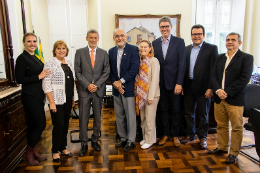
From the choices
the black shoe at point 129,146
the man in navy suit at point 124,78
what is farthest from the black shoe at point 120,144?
the black shoe at point 129,146

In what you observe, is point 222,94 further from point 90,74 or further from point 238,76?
point 90,74

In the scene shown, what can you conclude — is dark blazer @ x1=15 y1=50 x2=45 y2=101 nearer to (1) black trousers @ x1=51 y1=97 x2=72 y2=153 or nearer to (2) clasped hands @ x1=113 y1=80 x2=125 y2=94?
(1) black trousers @ x1=51 y1=97 x2=72 y2=153

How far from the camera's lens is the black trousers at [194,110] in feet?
9.38

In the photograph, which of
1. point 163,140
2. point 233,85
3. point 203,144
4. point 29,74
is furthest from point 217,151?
point 29,74

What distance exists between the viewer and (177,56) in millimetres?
2826

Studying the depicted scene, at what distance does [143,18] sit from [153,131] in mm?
3691

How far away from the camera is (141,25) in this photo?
564 centimetres

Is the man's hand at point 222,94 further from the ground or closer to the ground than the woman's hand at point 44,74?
closer to the ground

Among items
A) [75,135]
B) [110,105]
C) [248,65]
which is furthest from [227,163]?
[110,105]

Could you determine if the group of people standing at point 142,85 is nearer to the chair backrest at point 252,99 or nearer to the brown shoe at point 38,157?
the brown shoe at point 38,157

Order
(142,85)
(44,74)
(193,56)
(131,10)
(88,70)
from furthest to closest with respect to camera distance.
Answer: (131,10), (193,56), (142,85), (88,70), (44,74)

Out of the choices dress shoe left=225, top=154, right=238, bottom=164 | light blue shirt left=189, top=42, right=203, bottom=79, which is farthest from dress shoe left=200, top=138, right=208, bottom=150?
light blue shirt left=189, top=42, right=203, bottom=79

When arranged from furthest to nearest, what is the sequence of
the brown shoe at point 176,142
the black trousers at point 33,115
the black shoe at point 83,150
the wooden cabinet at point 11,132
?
the brown shoe at point 176,142, the black shoe at point 83,150, the black trousers at point 33,115, the wooden cabinet at point 11,132

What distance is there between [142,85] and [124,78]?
0.88 feet
